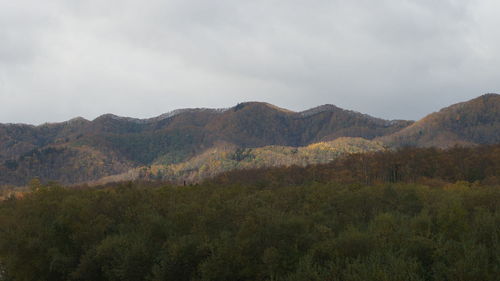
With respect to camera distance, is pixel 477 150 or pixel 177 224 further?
pixel 477 150

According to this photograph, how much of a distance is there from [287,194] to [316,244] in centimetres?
4494

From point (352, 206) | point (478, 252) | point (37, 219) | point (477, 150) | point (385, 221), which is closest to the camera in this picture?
point (478, 252)

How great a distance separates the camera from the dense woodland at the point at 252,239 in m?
43.7

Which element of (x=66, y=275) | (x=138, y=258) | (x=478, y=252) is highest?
(x=478, y=252)

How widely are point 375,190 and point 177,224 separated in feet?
158

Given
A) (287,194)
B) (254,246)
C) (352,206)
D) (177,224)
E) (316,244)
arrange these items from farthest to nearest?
1. (287,194)
2. (352,206)
3. (177,224)
4. (254,246)
5. (316,244)

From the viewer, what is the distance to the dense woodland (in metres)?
43.7

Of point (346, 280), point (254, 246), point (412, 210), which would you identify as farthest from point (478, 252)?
point (412, 210)

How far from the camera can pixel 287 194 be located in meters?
94.6

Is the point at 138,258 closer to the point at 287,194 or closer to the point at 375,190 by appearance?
the point at 287,194

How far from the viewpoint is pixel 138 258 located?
55.9 meters

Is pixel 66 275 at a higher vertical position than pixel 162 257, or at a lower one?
lower

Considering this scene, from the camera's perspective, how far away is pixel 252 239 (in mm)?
52938

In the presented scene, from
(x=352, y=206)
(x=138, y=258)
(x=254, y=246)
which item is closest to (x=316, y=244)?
(x=254, y=246)
